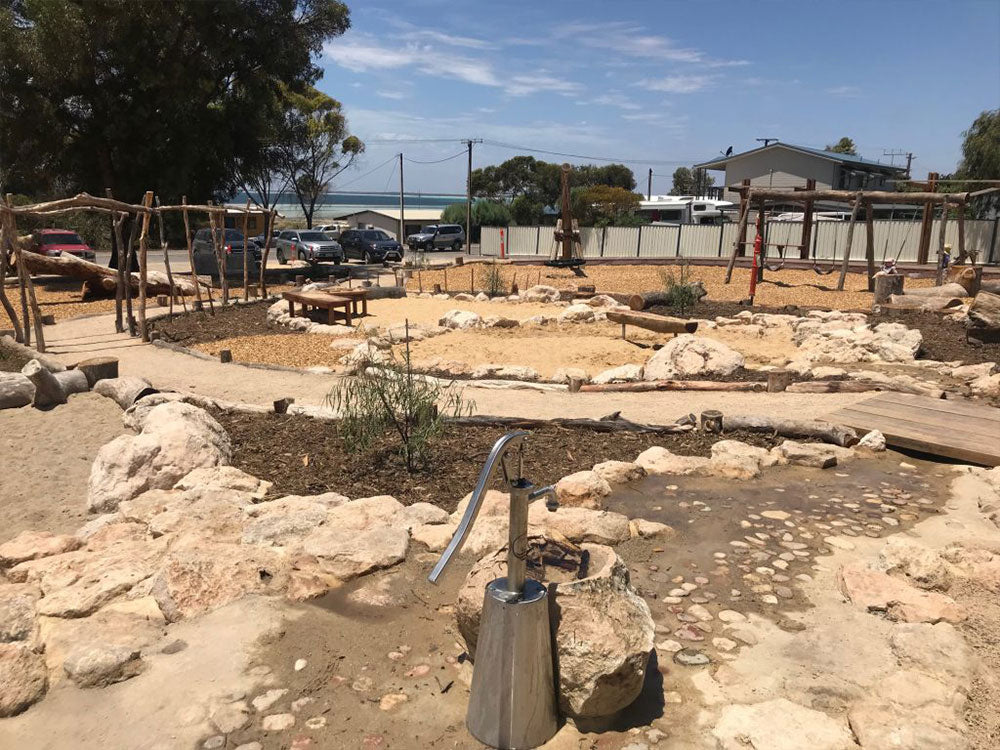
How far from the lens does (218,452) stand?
214 inches

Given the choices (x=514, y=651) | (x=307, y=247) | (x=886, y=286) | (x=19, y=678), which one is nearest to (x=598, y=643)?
(x=514, y=651)

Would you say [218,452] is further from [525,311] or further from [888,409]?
[525,311]

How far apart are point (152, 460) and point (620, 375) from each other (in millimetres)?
5523

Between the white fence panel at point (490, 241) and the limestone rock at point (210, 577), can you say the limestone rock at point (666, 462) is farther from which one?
the white fence panel at point (490, 241)

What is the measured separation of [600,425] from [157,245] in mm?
41800

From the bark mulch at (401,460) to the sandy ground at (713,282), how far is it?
36.1 feet

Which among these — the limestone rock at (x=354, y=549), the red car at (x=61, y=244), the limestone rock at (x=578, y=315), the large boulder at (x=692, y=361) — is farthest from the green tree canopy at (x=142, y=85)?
the limestone rock at (x=354, y=549)

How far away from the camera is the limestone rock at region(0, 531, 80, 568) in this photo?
402 cm

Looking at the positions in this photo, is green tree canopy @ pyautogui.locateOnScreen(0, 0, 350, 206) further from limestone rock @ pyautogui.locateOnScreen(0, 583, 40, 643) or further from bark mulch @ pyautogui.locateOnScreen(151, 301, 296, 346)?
limestone rock @ pyautogui.locateOnScreen(0, 583, 40, 643)

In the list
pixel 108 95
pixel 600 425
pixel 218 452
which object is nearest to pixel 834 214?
pixel 108 95

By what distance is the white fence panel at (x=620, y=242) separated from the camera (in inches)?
1176

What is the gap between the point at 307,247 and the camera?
2903 centimetres

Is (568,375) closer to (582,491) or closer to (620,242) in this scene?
(582,491)

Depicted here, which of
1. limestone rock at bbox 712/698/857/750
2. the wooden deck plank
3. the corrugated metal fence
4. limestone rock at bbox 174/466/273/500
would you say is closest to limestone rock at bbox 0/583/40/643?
limestone rock at bbox 174/466/273/500
